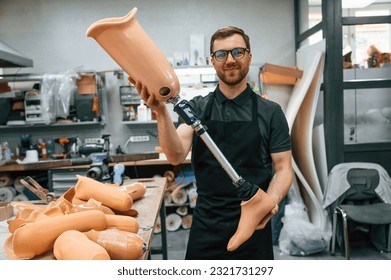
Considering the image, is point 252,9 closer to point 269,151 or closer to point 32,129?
point 269,151

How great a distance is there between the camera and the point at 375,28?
2.37 meters

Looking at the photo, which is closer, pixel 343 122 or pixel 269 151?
pixel 269 151

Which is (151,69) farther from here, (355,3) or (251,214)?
(355,3)

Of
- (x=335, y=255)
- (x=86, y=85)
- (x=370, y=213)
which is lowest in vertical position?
(x=335, y=255)

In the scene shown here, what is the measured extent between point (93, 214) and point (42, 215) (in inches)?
5.6

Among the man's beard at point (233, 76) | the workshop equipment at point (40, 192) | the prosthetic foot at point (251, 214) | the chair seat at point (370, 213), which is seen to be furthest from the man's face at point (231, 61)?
the chair seat at point (370, 213)

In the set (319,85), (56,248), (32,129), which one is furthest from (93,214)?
(32,129)

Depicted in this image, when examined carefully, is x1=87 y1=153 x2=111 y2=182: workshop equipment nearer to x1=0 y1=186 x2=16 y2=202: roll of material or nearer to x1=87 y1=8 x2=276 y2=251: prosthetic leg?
x1=87 y1=8 x2=276 y2=251: prosthetic leg

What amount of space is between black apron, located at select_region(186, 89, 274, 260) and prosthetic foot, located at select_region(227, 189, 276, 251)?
305 mm

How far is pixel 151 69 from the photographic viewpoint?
2.14 feet

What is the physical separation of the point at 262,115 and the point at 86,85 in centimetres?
225

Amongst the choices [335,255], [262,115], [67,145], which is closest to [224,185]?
[262,115]

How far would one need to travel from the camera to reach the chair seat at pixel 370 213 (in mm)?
1974

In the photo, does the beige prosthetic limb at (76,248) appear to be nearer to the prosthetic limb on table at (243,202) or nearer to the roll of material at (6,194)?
the prosthetic limb on table at (243,202)
